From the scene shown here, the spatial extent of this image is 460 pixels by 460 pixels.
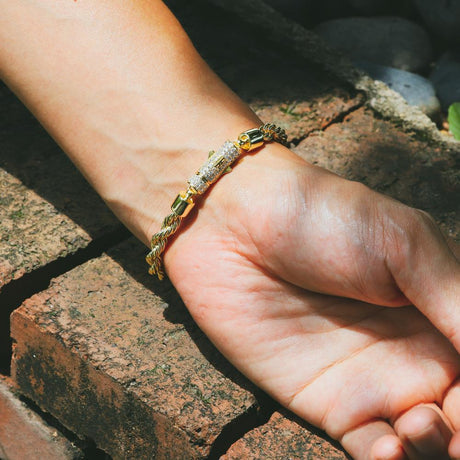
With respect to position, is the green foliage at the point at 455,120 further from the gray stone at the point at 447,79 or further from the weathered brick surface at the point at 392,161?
the gray stone at the point at 447,79

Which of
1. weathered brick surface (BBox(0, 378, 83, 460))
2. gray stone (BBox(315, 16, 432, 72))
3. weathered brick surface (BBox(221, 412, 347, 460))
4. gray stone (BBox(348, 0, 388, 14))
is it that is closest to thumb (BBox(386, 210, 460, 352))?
weathered brick surface (BBox(221, 412, 347, 460))

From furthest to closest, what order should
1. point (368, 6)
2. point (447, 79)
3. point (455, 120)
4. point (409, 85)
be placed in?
point (368, 6) → point (447, 79) → point (409, 85) → point (455, 120)

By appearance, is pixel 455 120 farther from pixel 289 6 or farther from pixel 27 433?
pixel 27 433

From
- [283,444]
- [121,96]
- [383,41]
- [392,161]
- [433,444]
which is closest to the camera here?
[433,444]

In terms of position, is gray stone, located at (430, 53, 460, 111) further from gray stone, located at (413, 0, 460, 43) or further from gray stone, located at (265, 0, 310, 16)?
gray stone, located at (265, 0, 310, 16)

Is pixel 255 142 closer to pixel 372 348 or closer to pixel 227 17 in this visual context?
pixel 372 348

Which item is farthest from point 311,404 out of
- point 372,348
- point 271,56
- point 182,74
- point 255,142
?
point 271,56

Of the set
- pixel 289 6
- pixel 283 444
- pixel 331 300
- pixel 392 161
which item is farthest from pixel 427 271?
pixel 289 6
